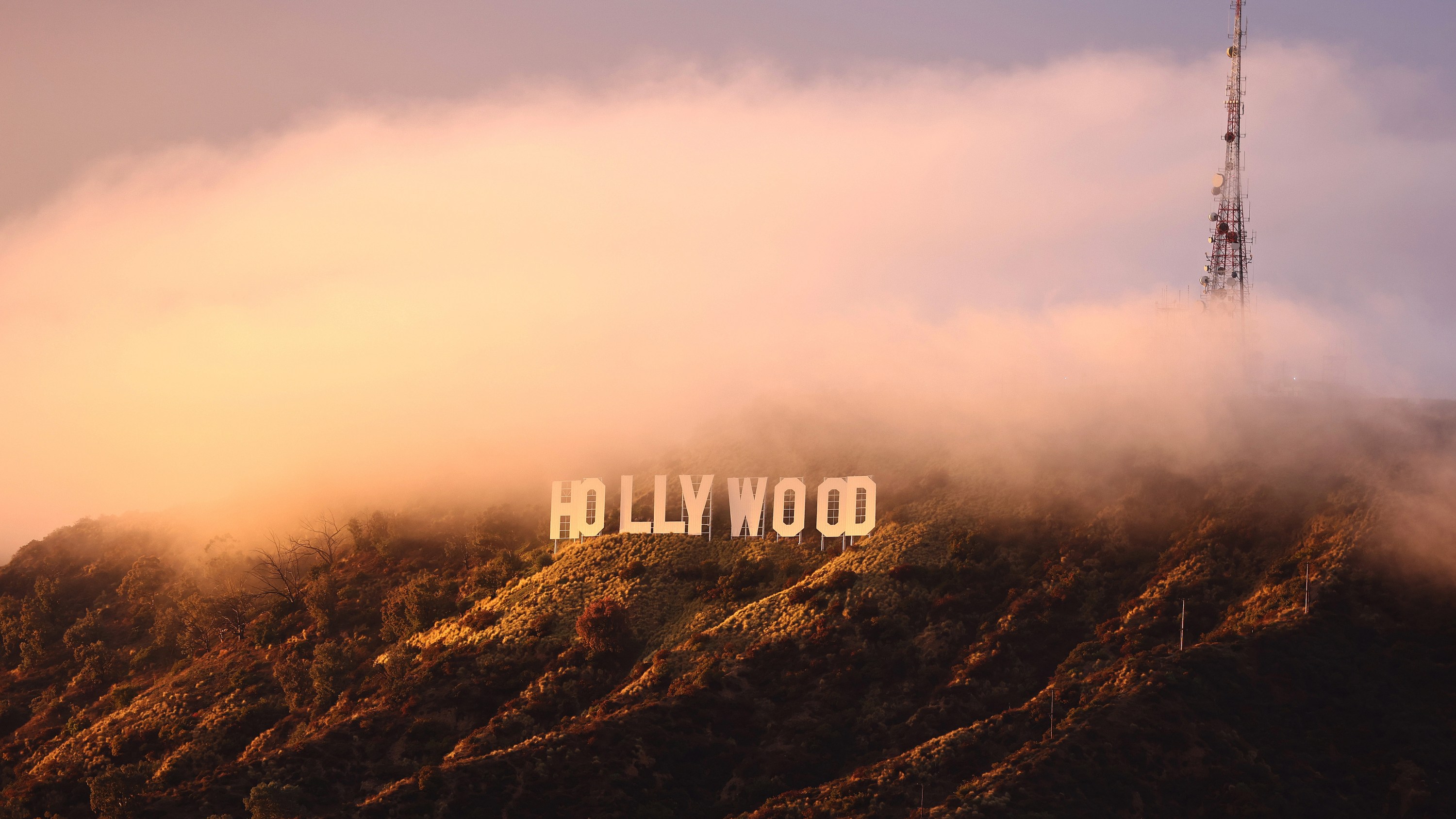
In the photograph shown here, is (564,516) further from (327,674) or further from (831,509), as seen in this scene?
(327,674)

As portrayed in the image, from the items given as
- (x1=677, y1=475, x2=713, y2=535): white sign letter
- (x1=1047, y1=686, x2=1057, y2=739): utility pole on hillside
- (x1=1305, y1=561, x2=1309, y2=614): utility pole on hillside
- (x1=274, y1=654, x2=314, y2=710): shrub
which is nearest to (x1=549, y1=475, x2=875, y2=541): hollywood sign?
(x1=677, y1=475, x2=713, y2=535): white sign letter

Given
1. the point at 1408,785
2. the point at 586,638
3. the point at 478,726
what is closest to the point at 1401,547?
the point at 1408,785

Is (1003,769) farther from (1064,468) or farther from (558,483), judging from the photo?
(558,483)

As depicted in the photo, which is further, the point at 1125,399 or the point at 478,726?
the point at 1125,399

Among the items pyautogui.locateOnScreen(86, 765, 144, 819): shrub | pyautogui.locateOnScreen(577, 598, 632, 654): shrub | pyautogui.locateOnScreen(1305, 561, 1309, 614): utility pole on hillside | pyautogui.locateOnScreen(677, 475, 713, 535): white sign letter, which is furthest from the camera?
pyautogui.locateOnScreen(677, 475, 713, 535): white sign letter

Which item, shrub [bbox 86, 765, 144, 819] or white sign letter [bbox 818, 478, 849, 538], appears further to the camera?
white sign letter [bbox 818, 478, 849, 538]

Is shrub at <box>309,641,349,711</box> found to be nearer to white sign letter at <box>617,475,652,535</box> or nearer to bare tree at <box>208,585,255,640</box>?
bare tree at <box>208,585,255,640</box>

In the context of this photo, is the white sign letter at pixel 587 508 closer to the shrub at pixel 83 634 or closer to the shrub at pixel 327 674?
the shrub at pixel 327 674
